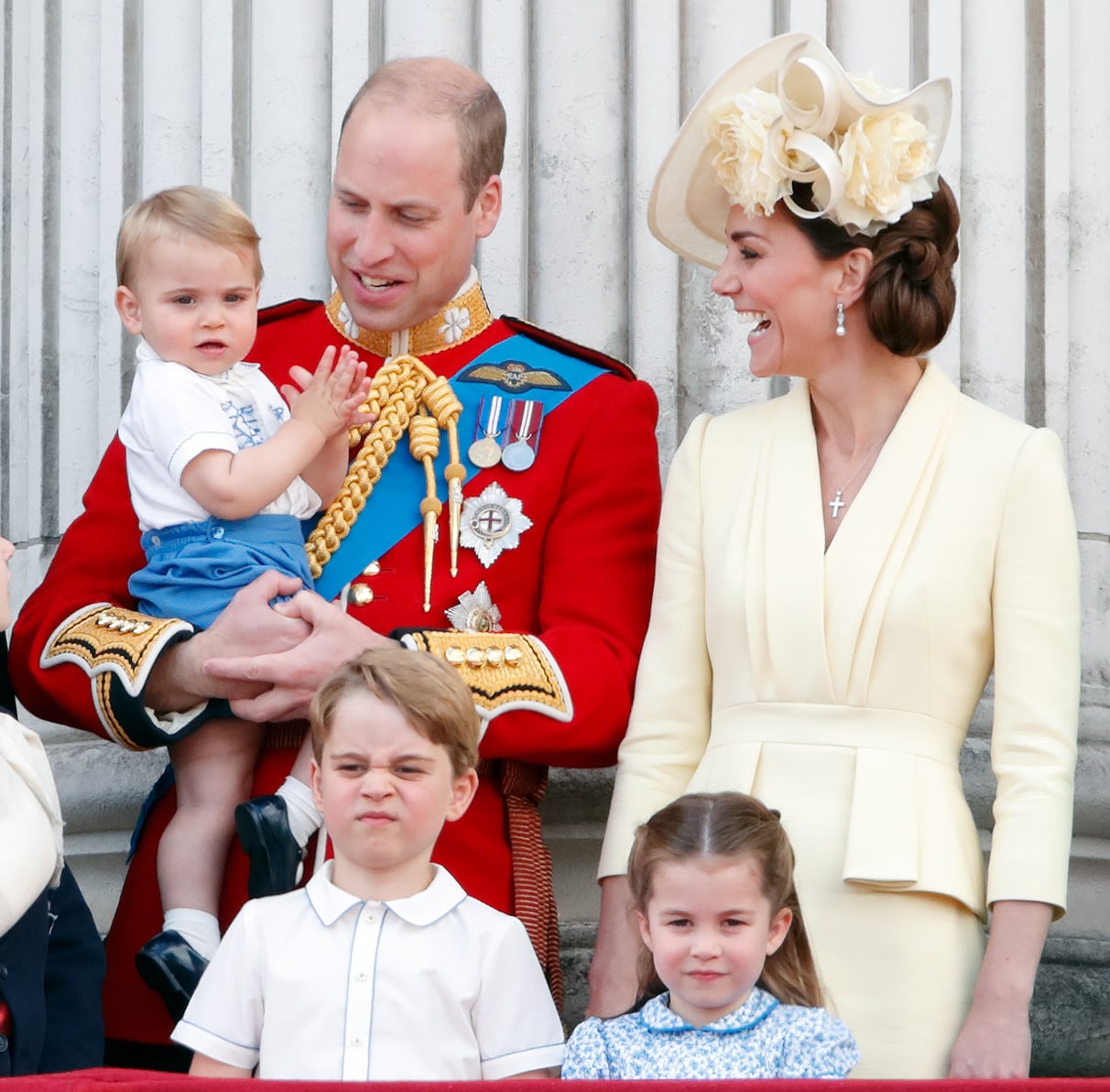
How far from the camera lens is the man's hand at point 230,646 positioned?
3.75m

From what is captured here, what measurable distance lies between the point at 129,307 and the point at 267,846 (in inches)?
37.0

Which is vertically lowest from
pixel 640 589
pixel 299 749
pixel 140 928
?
pixel 140 928

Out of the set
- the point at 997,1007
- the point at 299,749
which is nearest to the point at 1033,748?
the point at 997,1007

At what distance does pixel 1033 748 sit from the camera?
11.5 ft

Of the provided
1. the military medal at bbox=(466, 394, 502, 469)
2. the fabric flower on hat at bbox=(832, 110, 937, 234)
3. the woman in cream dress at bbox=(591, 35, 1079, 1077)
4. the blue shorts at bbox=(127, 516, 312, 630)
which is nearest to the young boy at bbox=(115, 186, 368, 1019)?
the blue shorts at bbox=(127, 516, 312, 630)

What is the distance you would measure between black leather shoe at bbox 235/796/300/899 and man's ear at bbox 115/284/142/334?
32.8 inches

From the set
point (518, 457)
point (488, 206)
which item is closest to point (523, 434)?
point (518, 457)

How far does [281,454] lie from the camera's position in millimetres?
3836

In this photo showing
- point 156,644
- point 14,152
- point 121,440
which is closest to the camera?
point 156,644

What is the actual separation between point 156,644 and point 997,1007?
4.55 ft

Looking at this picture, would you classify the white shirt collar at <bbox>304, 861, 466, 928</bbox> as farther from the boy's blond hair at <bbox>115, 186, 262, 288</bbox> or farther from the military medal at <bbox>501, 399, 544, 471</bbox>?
the boy's blond hair at <bbox>115, 186, 262, 288</bbox>

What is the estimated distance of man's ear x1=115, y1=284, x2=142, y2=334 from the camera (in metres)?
3.98

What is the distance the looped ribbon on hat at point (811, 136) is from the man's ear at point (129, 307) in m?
1.07

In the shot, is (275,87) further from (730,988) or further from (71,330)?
(730,988)
